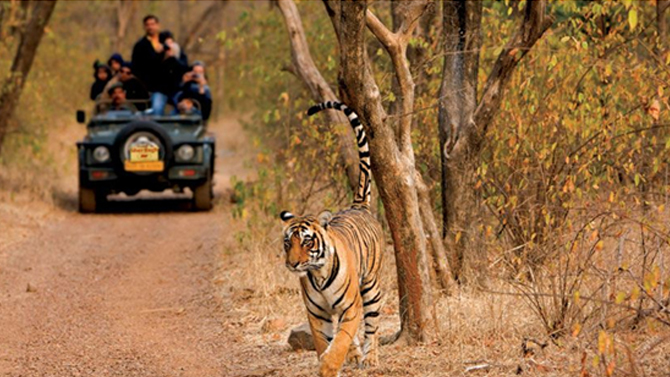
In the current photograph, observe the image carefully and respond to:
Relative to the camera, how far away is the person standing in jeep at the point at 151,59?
17609 millimetres

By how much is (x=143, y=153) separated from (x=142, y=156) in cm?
4

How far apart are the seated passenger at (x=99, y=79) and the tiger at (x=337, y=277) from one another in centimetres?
1063

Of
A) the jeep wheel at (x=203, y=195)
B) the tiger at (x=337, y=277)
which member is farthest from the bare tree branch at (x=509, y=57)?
the jeep wheel at (x=203, y=195)

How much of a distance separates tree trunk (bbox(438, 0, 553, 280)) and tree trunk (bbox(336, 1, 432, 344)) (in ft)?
4.30

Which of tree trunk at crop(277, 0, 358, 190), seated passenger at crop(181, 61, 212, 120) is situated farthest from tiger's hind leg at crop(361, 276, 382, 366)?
seated passenger at crop(181, 61, 212, 120)

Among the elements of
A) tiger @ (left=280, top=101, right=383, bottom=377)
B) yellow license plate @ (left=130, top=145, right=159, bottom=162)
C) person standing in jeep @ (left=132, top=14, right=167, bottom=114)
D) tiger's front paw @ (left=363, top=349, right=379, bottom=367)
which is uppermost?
person standing in jeep @ (left=132, top=14, right=167, bottom=114)

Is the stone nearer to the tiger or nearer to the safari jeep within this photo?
the tiger

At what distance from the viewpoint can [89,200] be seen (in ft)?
57.0

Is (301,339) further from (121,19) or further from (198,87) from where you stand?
(121,19)

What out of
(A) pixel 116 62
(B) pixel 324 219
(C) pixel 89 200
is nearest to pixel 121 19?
(A) pixel 116 62

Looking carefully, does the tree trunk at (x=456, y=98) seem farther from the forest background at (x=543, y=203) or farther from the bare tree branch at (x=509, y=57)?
the bare tree branch at (x=509, y=57)

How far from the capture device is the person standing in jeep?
17609 mm

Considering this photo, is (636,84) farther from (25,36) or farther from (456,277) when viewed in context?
(25,36)

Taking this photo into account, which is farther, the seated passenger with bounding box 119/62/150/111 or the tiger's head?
the seated passenger with bounding box 119/62/150/111
